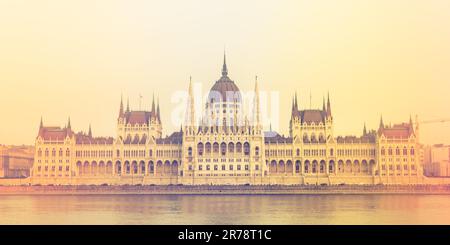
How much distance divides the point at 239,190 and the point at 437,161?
22267mm

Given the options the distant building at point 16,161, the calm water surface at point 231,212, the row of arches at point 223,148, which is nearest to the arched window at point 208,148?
the row of arches at point 223,148

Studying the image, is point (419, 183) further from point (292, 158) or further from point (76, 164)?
point (76, 164)

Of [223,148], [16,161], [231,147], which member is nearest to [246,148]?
[231,147]

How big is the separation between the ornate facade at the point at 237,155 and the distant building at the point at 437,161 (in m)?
3.53

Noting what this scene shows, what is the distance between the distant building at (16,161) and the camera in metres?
71.0

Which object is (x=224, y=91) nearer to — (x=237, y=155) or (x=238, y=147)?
(x=238, y=147)

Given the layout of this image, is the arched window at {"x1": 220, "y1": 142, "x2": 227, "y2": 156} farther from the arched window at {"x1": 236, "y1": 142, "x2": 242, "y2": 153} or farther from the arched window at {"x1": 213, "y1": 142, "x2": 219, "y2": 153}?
the arched window at {"x1": 236, "y1": 142, "x2": 242, "y2": 153}

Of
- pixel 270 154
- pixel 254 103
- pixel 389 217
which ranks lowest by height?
pixel 389 217

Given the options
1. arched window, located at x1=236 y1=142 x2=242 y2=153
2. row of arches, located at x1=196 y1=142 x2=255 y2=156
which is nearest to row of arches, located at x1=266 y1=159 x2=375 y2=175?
row of arches, located at x1=196 y1=142 x2=255 y2=156

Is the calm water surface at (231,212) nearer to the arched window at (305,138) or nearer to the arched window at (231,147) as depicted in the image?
the arched window at (231,147)
